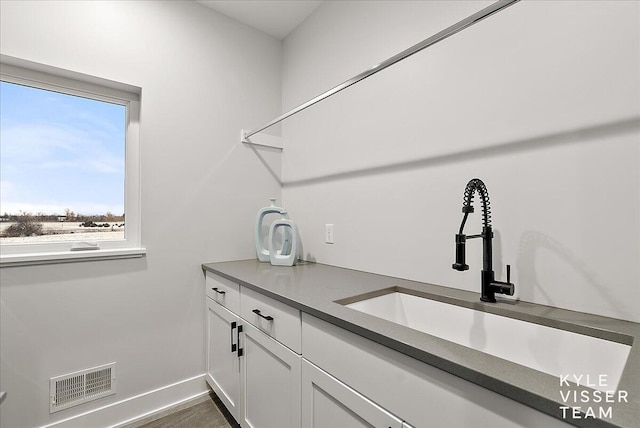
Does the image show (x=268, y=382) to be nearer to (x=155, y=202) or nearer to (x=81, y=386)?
(x=81, y=386)

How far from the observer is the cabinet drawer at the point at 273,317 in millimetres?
1107

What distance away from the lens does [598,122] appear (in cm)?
92

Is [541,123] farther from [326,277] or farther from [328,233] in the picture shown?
[328,233]

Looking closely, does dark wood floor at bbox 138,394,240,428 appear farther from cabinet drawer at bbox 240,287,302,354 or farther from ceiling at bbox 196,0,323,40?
ceiling at bbox 196,0,323,40

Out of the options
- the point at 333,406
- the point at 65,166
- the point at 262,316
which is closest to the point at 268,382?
the point at 262,316

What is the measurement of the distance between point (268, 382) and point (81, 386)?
3.53 ft

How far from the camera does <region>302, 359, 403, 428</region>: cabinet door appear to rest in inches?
31.5

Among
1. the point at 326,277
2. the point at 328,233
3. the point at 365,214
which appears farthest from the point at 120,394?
the point at 365,214

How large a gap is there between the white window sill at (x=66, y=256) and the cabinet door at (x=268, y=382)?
2.65 feet

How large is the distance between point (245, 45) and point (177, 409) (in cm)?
245

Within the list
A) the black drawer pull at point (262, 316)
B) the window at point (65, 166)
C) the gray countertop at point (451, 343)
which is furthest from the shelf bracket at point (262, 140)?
the black drawer pull at point (262, 316)

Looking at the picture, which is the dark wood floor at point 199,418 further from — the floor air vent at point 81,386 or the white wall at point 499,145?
the white wall at point 499,145

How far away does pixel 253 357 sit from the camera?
4.53 ft

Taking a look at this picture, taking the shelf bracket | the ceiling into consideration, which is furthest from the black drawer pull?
the ceiling
